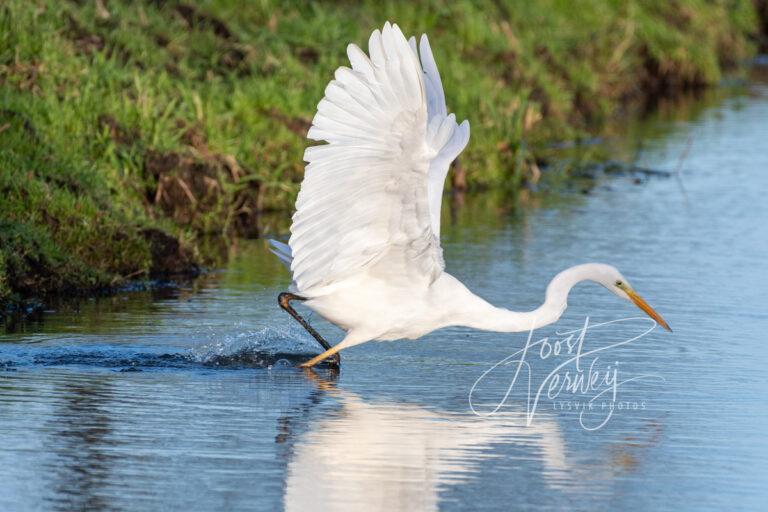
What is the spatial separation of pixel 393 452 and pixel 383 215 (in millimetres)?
1222

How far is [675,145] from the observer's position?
60.0ft

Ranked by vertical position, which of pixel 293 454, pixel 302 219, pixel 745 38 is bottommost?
pixel 293 454

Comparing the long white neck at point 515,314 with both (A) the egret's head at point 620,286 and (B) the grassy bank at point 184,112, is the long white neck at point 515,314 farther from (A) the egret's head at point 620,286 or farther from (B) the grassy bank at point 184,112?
(B) the grassy bank at point 184,112

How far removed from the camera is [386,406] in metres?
7.22

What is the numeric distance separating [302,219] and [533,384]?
1.68m

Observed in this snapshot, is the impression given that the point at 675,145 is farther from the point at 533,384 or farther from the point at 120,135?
the point at 533,384

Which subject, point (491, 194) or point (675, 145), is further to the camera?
point (675, 145)

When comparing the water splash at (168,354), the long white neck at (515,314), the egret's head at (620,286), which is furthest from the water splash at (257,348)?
the egret's head at (620,286)

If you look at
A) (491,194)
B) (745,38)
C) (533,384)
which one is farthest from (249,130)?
(745,38)

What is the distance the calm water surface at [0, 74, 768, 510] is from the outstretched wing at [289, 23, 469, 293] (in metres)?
0.74

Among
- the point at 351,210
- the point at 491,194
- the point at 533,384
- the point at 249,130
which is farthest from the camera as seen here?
the point at 491,194

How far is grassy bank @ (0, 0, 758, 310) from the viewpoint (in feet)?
33.2

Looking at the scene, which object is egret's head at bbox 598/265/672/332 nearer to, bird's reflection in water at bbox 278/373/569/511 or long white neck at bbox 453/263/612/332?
long white neck at bbox 453/263/612/332

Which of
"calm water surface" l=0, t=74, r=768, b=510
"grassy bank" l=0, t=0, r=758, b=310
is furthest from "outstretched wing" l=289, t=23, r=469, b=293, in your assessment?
"grassy bank" l=0, t=0, r=758, b=310
